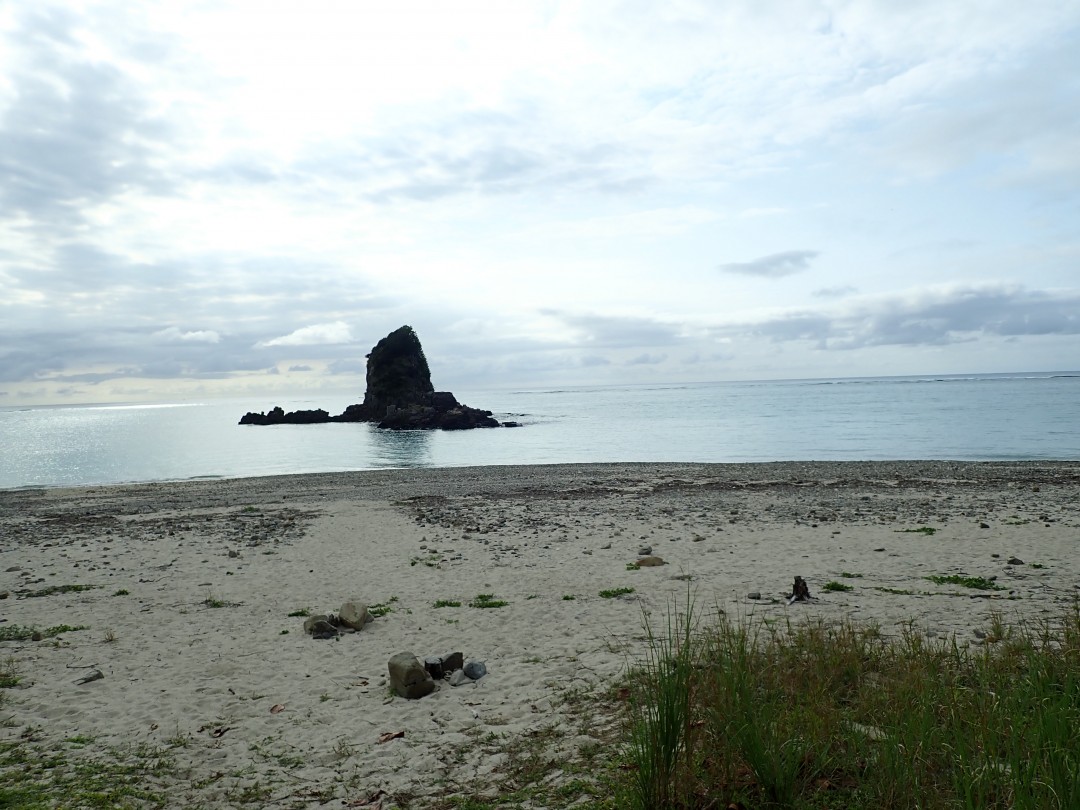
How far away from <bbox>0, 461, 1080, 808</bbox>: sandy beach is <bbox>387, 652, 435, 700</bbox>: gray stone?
5.7 inches

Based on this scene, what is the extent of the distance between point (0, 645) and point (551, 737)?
884 cm

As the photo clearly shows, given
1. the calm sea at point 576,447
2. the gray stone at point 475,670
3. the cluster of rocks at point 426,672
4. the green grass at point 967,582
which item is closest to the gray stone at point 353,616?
the cluster of rocks at point 426,672

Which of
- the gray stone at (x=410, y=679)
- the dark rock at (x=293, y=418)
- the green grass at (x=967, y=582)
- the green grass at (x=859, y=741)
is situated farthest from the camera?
the dark rock at (x=293, y=418)

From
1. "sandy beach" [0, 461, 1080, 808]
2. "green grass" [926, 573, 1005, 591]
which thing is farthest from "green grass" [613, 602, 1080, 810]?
"green grass" [926, 573, 1005, 591]

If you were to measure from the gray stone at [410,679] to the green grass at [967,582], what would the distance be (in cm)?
916

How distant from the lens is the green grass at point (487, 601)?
11.4m

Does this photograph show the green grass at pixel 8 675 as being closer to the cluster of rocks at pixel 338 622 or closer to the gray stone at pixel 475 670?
the cluster of rocks at pixel 338 622

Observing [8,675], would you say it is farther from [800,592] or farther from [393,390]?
[393,390]

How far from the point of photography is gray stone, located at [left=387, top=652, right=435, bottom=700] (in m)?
7.64

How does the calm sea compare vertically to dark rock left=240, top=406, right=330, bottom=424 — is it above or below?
below

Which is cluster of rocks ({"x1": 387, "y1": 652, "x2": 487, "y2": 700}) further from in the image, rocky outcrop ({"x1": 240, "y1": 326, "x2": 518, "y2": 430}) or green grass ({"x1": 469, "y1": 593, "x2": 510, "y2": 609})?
rocky outcrop ({"x1": 240, "y1": 326, "x2": 518, "y2": 430})

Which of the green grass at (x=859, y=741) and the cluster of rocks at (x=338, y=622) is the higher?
the green grass at (x=859, y=741)

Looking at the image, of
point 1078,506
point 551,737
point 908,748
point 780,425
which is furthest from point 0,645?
point 780,425

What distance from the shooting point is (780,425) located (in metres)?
74.2
